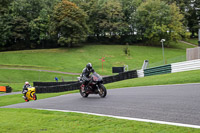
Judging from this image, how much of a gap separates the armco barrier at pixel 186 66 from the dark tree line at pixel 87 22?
164ft

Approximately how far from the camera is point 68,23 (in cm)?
6856

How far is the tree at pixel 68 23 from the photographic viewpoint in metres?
68.3

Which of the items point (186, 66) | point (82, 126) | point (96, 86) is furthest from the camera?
point (186, 66)

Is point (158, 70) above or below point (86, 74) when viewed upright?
below

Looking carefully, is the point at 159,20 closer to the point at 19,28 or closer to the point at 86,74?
the point at 19,28

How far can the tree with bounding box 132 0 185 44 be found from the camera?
7044 cm

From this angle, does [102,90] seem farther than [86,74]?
No

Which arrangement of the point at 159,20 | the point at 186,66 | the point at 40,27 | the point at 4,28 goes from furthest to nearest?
the point at 159,20, the point at 40,27, the point at 4,28, the point at 186,66

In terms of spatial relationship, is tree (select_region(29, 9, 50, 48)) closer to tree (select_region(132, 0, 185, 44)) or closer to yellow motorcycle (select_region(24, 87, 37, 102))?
tree (select_region(132, 0, 185, 44))

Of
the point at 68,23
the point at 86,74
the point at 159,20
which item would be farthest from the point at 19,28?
the point at 86,74

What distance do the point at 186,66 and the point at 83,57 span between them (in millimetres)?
46006

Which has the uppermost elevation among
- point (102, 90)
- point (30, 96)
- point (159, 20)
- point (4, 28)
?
point (159, 20)

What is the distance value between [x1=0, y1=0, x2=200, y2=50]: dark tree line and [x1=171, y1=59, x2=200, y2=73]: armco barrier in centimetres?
4992

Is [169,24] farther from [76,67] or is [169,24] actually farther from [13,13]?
[13,13]
